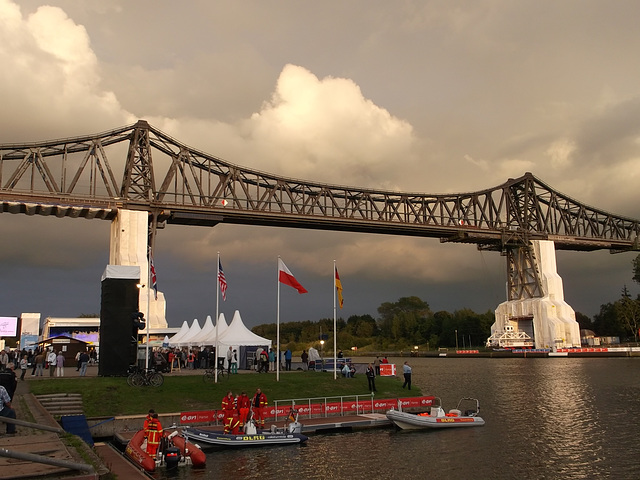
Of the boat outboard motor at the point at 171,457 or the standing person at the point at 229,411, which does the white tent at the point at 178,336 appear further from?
the boat outboard motor at the point at 171,457

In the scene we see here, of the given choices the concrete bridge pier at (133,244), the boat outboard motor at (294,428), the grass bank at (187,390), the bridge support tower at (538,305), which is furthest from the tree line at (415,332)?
the boat outboard motor at (294,428)

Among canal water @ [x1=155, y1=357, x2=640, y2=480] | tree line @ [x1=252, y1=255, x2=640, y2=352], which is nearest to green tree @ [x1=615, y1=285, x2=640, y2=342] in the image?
tree line @ [x1=252, y1=255, x2=640, y2=352]

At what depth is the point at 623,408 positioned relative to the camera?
33781 mm

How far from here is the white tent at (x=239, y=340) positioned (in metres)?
41.2

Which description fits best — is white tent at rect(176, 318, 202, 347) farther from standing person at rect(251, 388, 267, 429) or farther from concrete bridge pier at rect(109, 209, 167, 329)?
standing person at rect(251, 388, 267, 429)

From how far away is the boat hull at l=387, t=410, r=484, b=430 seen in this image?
27469 mm

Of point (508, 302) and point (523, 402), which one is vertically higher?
point (508, 302)

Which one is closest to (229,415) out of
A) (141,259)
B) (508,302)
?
(141,259)

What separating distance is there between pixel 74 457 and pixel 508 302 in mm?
110466

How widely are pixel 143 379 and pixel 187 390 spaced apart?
2362 mm

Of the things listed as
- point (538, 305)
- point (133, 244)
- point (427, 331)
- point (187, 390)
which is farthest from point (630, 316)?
point (187, 390)

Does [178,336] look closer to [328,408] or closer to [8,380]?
[328,408]

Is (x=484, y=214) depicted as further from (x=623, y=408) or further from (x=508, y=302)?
(x=623, y=408)

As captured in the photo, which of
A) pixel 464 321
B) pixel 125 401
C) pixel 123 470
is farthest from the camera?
pixel 464 321
